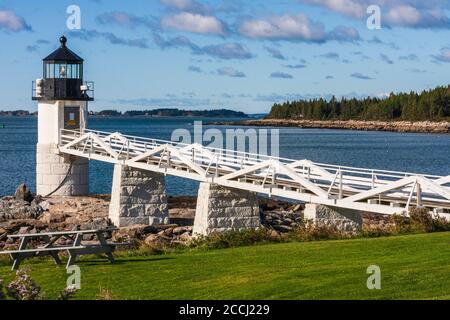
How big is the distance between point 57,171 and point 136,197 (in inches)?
326

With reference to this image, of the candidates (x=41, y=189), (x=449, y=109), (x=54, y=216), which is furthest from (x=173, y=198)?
(x=449, y=109)

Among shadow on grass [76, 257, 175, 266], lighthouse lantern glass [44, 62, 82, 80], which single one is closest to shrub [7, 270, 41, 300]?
shadow on grass [76, 257, 175, 266]

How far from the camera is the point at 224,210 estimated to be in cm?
2419

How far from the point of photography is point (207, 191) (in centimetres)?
2441

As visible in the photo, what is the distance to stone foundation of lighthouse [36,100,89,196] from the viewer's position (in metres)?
37.3

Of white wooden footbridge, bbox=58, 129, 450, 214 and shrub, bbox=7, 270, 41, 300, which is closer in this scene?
shrub, bbox=7, 270, 41, 300

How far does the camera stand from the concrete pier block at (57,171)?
37281 mm

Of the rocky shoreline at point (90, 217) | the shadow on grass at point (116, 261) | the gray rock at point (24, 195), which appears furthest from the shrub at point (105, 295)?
the gray rock at point (24, 195)

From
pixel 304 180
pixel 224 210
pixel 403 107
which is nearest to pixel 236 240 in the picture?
pixel 304 180

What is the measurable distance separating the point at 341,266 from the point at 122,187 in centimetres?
1775

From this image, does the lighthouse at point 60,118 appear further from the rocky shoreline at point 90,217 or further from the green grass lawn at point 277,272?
the green grass lawn at point 277,272

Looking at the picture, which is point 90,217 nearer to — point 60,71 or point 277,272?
point 60,71

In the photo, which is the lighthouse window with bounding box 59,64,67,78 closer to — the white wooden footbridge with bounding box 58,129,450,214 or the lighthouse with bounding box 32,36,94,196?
the lighthouse with bounding box 32,36,94,196
